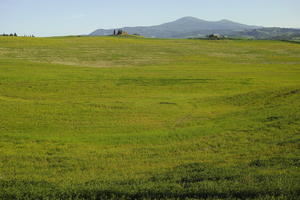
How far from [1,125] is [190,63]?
153 feet

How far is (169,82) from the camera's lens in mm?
41094

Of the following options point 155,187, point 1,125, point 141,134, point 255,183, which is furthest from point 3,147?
point 255,183

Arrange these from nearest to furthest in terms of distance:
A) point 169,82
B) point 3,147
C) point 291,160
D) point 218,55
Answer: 1. point 291,160
2. point 3,147
3. point 169,82
4. point 218,55

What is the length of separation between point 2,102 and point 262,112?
2055 centimetres

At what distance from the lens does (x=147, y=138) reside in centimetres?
1812

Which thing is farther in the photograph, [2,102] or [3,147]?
[2,102]

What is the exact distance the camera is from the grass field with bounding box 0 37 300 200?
902 cm

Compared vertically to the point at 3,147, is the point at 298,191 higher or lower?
higher

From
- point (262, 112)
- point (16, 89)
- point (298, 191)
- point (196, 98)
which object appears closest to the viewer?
point (298, 191)

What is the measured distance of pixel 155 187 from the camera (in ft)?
29.4

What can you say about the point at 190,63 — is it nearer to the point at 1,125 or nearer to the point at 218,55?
the point at 218,55

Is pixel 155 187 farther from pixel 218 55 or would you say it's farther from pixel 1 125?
pixel 218 55

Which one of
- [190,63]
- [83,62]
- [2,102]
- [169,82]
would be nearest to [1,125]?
[2,102]

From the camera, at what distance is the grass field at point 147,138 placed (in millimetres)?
9023
